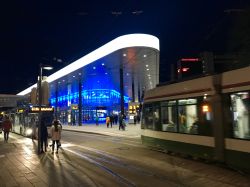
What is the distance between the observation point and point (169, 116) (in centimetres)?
1423

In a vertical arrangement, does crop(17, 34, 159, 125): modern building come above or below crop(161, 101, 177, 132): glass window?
above

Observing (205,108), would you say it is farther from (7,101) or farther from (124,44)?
(7,101)

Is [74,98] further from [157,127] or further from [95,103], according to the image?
[157,127]

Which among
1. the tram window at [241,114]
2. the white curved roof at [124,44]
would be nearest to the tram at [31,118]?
the white curved roof at [124,44]

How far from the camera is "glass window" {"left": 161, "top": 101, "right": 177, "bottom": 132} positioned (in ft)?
45.4

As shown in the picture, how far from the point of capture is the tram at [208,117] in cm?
987

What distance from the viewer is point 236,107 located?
33.3 feet

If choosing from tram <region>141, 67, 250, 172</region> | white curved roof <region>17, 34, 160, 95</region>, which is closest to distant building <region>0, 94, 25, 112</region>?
white curved roof <region>17, 34, 160, 95</region>

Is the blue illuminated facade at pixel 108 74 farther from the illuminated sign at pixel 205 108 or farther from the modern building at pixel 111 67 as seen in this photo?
the illuminated sign at pixel 205 108

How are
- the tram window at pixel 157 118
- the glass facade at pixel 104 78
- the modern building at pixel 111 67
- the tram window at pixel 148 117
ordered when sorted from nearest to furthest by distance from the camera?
the tram window at pixel 157 118, the tram window at pixel 148 117, the modern building at pixel 111 67, the glass facade at pixel 104 78

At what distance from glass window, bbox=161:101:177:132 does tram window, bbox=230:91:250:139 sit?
3.71 meters

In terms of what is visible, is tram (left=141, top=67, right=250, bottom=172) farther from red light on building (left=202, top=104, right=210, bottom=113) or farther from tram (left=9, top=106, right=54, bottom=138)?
tram (left=9, top=106, right=54, bottom=138)

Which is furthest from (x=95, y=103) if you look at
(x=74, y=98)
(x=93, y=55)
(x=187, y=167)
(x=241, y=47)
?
(x=187, y=167)

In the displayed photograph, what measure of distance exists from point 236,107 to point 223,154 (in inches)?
60.6
